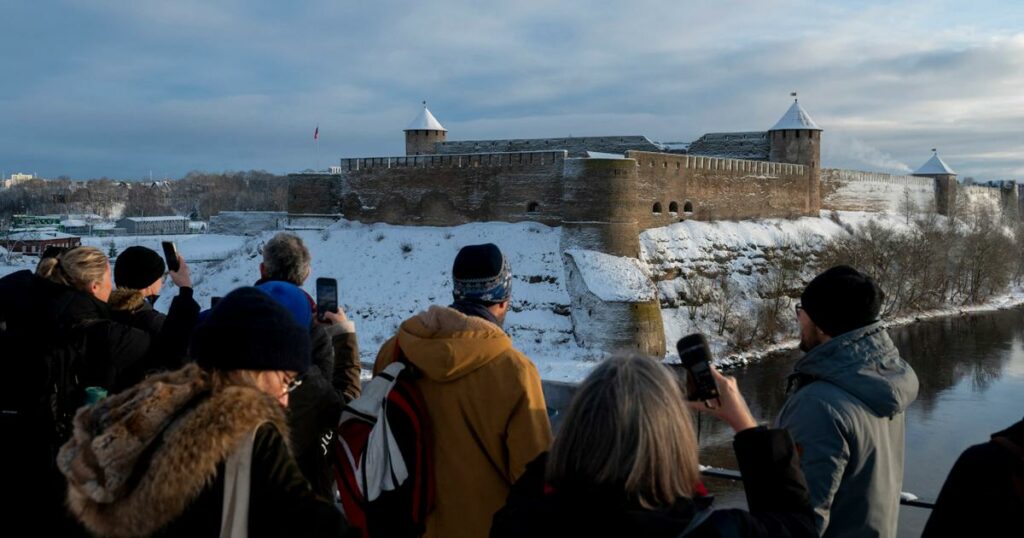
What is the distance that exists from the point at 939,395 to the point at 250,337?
631 inches

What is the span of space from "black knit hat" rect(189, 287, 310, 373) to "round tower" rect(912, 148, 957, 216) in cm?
3668

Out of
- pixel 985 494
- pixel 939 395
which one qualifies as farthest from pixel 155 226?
pixel 985 494

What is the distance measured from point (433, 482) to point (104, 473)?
35.7 inches

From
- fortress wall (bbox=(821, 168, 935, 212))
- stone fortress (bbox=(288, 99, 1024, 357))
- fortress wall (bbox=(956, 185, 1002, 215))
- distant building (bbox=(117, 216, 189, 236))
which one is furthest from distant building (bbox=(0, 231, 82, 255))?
fortress wall (bbox=(956, 185, 1002, 215))

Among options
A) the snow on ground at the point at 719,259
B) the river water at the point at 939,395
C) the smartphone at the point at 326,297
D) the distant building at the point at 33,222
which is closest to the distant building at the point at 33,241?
the distant building at the point at 33,222

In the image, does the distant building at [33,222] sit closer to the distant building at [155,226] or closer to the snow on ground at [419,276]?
the distant building at [155,226]

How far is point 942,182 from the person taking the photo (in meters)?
34.5

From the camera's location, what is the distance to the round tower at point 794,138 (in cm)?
2553

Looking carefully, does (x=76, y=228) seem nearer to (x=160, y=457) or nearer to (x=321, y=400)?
(x=321, y=400)

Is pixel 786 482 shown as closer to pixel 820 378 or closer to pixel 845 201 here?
pixel 820 378

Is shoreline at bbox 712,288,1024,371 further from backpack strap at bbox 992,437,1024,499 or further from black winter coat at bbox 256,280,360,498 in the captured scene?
backpack strap at bbox 992,437,1024,499

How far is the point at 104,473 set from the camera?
1.43 meters

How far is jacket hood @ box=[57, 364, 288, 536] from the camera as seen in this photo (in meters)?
1.42

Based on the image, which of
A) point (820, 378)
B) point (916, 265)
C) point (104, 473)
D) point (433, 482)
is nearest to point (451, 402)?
point (433, 482)
